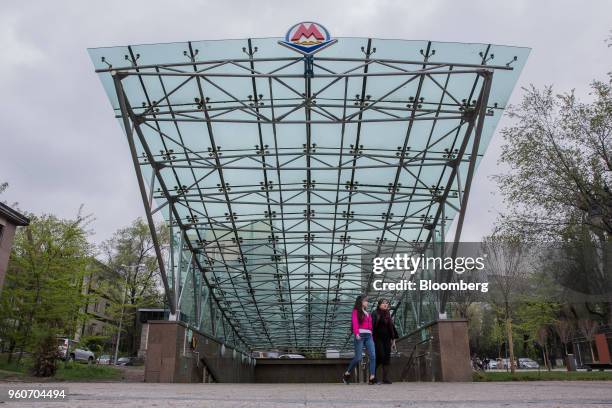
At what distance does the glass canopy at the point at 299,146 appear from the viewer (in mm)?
12773

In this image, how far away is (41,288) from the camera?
19688 mm

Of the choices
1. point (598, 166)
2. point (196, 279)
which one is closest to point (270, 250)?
point (196, 279)

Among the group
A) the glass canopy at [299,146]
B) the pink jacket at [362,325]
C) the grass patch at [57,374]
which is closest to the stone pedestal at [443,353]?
the glass canopy at [299,146]

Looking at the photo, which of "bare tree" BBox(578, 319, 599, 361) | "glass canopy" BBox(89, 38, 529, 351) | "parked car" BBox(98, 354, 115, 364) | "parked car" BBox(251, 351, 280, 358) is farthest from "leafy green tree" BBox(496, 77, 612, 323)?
"parked car" BBox(98, 354, 115, 364)

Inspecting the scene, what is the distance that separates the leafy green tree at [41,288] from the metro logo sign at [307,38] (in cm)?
1292

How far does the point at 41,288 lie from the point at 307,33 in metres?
14.4

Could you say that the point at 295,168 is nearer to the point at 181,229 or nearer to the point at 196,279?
the point at 181,229

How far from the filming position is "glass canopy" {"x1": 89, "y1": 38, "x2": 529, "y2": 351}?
41.9 ft

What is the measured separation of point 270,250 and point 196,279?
3479mm

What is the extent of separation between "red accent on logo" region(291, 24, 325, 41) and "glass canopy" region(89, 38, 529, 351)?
51 centimetres

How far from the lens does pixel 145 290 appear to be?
150 feet

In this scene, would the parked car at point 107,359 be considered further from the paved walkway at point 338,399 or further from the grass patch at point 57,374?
the paved walkway at point 338,399

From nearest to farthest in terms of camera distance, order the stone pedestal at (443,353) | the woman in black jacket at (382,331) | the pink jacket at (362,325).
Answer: the pink jacket at (362,325), the woman in black jacket at (382,331), the stone pedestal at (443,353)

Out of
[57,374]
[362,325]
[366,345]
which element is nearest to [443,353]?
[366,345]
